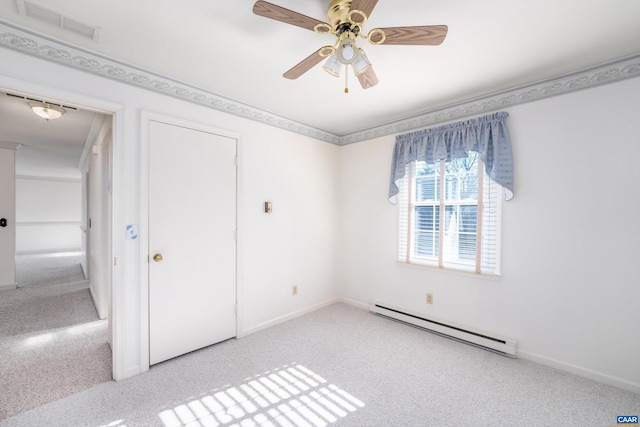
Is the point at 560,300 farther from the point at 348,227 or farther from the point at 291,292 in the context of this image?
the point at 291,292

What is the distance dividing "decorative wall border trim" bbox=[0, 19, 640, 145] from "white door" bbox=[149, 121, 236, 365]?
0.35 meters

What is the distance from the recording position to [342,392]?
203cm

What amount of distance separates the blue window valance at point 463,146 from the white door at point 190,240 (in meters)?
1.99

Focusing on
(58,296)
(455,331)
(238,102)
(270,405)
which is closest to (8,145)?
(58,296)

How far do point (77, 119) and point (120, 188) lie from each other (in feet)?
6.65

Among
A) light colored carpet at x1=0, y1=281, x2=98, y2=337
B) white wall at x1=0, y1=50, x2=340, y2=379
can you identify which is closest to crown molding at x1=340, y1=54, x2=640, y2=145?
white wall at x1=0, y1=50, x2=340, y2=379

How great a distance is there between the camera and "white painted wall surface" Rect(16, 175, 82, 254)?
805 cm

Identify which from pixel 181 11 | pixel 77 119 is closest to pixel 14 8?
pixel 181 11

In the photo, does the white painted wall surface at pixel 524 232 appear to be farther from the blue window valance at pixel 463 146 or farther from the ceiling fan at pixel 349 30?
the ceiling fan at pixel 349 30

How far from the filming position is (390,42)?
150 centimetres

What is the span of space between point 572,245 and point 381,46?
90.1 inches

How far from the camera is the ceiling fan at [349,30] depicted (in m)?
1.30

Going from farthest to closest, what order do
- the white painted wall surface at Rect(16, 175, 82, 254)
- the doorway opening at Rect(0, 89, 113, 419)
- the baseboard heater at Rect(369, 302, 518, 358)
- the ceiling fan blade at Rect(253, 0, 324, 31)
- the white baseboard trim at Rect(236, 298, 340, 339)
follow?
the white painted wall surface at Rect(16, 175, 82, 254) → the white baseboard trim at Rect(236, 298, 340, 339) → the baseboard heater at Rect(369, 302, 518, 358) → the doorway opening at Rect(0, 89, 113, 419) → the ceiling fan blade at Rect(253, 0, 324, 31)

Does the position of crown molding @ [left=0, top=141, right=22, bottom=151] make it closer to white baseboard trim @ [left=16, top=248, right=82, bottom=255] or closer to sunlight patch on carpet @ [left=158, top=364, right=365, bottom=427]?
sunlight patch on carpet @ [left=158, top=364, right=365, bottom=427]
